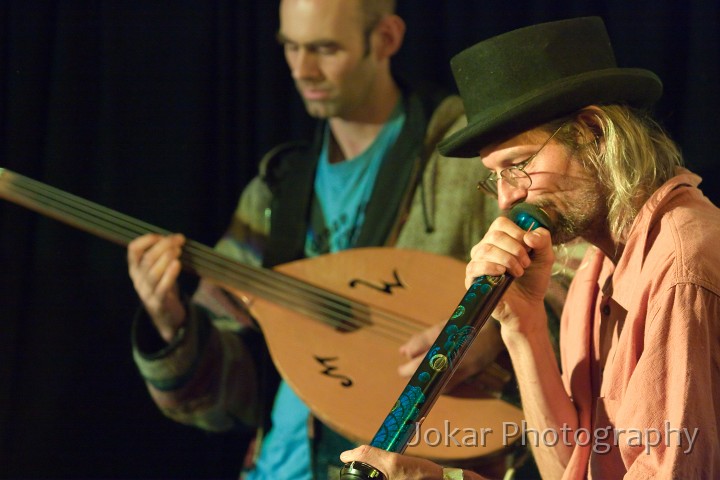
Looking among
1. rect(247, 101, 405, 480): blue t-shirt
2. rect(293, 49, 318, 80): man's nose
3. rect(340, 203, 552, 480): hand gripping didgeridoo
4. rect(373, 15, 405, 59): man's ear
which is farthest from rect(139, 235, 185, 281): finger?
rect(340, 203, 552, 480): hand gripping didgeridoo

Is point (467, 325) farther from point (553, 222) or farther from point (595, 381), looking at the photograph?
point (595, 381)

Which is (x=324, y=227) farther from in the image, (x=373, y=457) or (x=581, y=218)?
(x=373, y=457)

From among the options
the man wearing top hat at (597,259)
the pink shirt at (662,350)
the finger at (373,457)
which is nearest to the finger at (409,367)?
the man wearing top hat at (597,259)

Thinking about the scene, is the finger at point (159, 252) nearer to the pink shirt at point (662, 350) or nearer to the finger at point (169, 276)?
the finger at point (169, 276)

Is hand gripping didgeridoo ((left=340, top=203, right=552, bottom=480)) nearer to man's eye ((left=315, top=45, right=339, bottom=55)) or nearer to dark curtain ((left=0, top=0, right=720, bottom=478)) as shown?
man's eye ((left=315, top=45, right=339, bottom=55))

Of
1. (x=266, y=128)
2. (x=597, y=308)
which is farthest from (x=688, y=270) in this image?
(x=266, y=128)

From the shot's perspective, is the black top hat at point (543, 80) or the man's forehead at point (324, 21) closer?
the black top hat at point (543, 80)

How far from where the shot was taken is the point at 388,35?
2262mm

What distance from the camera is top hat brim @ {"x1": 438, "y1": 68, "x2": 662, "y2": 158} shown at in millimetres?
1372

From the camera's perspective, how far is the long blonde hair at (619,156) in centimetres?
136

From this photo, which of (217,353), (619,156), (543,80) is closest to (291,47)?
(217,353)

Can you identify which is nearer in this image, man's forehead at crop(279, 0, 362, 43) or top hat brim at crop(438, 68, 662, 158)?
top hat brim at crop(438, 68, 662, 158)

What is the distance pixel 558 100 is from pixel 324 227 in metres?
0.97

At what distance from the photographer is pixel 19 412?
240cm
